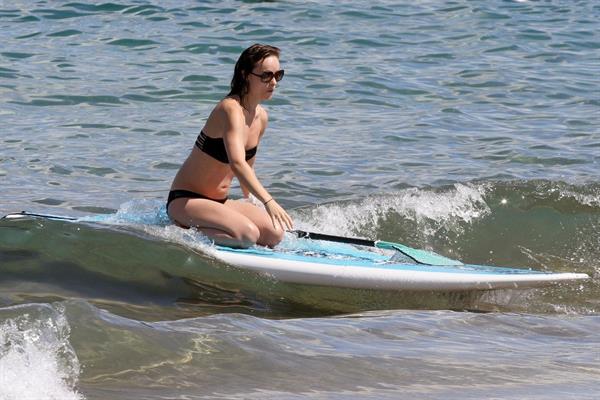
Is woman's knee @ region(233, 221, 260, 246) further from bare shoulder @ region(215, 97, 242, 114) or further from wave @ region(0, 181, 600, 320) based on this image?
bare shoulder @ region(215, 97, 242, 114)

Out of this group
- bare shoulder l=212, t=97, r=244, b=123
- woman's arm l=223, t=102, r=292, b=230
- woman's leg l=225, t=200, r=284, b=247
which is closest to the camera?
woman's arm l=223, t=102, r=292, b=230

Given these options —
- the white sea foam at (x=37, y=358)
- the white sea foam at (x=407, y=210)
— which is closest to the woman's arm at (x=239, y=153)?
the white sea foam at (x=37, y=358)

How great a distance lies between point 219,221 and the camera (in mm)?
6621

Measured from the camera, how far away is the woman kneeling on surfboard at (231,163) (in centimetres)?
641

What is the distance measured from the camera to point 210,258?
660 cm

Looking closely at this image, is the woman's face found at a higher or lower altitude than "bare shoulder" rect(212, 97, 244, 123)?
higher

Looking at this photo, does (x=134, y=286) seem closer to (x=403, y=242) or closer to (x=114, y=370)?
(x=114, y=370)

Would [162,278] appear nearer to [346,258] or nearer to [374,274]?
[346,258]

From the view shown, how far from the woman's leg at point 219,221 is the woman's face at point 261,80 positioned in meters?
0.68

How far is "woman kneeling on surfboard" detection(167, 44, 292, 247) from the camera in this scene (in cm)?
641

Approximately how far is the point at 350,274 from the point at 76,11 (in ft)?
34.1

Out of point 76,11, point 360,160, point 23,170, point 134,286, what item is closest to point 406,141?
point 360,160

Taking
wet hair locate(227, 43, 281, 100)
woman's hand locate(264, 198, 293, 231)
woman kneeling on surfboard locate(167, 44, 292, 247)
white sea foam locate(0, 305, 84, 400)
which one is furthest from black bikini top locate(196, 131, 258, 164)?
white sea foam locate(0, 305, 84, 400)

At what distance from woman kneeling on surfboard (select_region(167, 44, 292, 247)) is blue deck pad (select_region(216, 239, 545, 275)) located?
0.35ft
